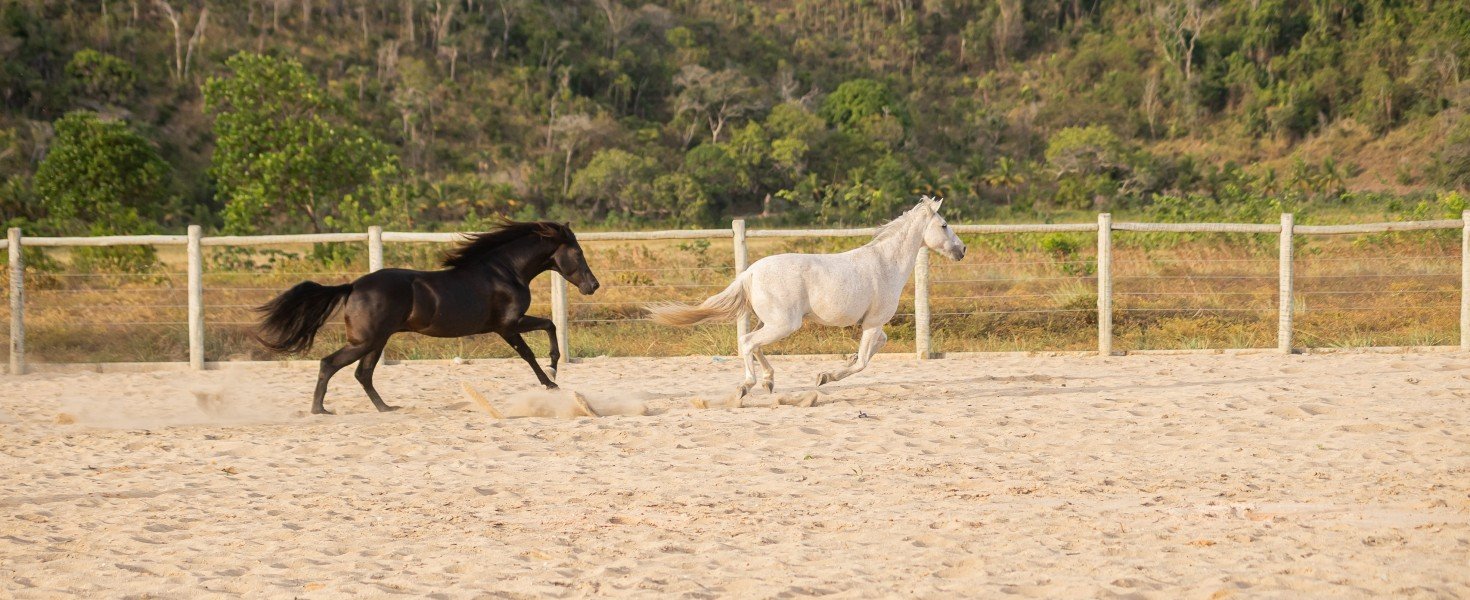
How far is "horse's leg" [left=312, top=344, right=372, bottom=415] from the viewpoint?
29.2 ft

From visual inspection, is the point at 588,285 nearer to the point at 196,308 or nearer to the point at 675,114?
the point at 196,308

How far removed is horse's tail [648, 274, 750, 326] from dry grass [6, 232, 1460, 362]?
10.6 feet

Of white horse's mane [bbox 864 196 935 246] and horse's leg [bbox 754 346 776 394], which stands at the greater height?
white horse's mane [bbox 864 196 935 246]

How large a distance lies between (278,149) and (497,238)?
79.4 ft

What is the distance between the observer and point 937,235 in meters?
9.65

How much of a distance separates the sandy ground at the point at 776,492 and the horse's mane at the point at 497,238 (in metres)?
1.04

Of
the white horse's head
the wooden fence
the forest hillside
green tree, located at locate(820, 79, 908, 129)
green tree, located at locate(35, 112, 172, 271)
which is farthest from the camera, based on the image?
green tree, located at locate(820, 79, 908, 129)

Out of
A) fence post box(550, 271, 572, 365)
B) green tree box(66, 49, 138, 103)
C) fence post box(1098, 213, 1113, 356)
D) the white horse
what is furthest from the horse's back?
green tree box(66, 49, 138, 103)

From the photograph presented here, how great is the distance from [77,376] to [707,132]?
196 ft

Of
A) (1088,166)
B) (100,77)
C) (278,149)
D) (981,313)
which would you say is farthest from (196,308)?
(1088,166)

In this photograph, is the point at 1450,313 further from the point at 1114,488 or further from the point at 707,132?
the point at 707,132

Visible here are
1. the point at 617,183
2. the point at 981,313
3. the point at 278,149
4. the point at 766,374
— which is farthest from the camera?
the point at 617,183

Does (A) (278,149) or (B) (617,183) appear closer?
(A) (278,149)

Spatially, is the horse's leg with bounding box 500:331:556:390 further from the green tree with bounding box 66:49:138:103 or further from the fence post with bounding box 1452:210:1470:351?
the green tree with bounding box 66:49:138:103
